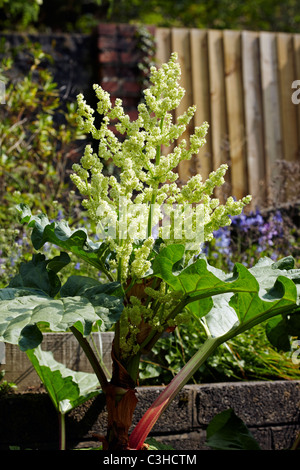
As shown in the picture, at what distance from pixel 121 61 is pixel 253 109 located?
3.98 ft

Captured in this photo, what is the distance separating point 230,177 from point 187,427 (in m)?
3.03

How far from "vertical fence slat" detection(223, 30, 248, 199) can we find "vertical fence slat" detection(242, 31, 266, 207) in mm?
43

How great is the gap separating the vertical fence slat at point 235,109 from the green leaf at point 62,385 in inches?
124

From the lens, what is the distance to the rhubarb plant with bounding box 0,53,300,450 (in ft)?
3.51

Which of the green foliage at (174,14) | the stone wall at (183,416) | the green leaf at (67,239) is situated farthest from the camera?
the green foliage at (174,14)

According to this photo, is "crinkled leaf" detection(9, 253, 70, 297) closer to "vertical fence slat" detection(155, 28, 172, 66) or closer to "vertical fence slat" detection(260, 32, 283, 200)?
"vertical fence slat" detection(155, 28, 172, 66)

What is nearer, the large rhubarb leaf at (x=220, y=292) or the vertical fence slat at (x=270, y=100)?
the large rhubarb leaf at (x=220, y=292)

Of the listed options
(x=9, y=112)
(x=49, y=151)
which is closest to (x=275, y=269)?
(x=49, y=151)

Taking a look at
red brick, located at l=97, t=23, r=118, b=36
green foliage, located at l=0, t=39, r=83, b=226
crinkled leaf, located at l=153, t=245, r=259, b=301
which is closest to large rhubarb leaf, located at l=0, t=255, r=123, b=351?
crinkled leaf, located at l=153, t=245, r=259, b=301

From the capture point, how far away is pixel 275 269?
3.94 feet

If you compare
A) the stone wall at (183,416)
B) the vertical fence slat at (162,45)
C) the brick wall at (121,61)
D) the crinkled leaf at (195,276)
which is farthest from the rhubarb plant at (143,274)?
the vertical fence slat at (162,45)

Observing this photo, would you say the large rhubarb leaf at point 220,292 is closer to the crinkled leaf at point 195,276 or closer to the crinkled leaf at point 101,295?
the crinkled leaf at point 195,276

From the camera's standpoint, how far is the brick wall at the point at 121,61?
418cm
